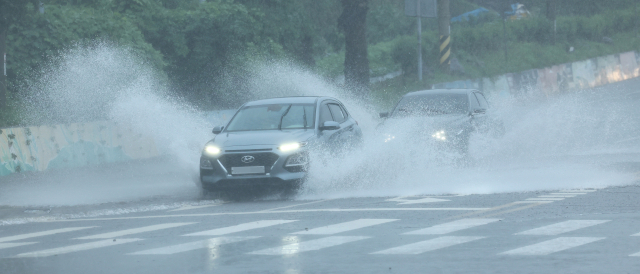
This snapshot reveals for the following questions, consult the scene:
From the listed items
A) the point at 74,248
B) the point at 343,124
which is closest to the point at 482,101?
the point at 343,124

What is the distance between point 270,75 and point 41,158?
37.4ft

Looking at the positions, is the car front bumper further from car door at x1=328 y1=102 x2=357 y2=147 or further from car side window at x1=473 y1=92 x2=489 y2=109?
car side window at x1=473 y1=92 x2=489 y2=109

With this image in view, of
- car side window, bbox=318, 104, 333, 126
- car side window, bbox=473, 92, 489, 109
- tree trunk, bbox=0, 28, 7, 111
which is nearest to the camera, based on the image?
car side window, bbox=318, 104, 333, 126

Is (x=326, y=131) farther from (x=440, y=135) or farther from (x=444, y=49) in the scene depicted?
(x=444, y=49)

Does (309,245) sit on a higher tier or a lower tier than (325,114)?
lower

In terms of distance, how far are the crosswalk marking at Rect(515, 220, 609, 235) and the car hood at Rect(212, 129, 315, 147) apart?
4.83 m

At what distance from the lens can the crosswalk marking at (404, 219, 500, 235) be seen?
888 cm

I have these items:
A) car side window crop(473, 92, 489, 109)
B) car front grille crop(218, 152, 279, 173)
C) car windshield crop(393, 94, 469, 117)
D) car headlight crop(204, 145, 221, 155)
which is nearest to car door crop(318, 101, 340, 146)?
car front grille crop(218, 152, 279, 173)

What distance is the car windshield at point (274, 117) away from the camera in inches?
547

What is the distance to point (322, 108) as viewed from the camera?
14.6m

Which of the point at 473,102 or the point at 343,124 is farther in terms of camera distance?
the point at 473,102

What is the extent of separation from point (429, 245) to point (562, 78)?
37491mm

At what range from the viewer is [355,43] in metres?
27.6

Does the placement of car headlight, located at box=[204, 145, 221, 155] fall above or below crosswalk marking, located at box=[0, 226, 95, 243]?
above
